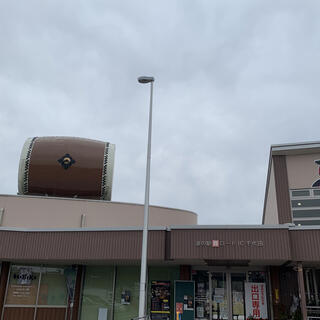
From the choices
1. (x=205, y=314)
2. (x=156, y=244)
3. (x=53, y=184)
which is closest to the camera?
(x=156, y=244)

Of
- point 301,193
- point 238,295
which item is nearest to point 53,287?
point 238,295

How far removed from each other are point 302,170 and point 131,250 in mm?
8074

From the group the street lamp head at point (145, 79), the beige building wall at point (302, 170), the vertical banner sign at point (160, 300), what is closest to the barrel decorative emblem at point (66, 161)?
the vertical banner sign at point (160, 300)

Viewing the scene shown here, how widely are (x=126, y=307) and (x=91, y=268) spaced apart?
2.21m

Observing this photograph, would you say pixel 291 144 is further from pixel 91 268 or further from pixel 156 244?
pixel 91 268

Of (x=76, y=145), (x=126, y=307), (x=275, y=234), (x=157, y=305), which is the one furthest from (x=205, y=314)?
(x=76, y=145)

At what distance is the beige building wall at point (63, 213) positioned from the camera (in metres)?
15.9

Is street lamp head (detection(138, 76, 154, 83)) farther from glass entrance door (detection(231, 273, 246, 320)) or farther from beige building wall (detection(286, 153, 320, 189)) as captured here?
glass entrance door (detection(231, 273, 246, 320))

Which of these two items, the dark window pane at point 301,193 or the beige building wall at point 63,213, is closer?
the dark window pane at point 301,193

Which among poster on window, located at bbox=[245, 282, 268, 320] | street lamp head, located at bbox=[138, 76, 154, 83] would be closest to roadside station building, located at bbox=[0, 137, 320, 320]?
poster on window, located at bbox=[245, 282, 268, 320]

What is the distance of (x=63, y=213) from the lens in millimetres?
16172

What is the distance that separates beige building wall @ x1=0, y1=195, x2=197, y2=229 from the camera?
15.9 meters

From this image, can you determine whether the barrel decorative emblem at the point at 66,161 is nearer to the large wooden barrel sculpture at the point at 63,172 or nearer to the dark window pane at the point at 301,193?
the large wooden barrel sculpture at the point at 63,172

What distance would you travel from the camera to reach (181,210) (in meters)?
18.2
